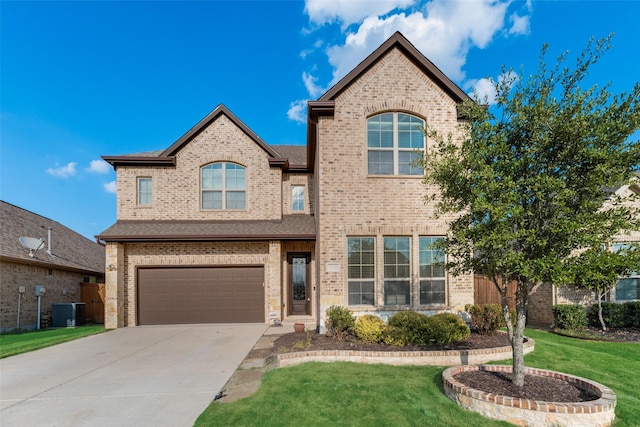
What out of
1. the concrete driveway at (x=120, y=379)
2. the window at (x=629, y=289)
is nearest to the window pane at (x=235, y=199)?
the concrete driveway at (x=120, y=379)

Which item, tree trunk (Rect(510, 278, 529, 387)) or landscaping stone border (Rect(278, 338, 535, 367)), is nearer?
A: tree trunk (Rect(510, 278, 529, 387))

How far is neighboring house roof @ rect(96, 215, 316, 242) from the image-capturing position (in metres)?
13.0

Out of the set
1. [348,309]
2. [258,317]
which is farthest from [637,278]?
[258,317]

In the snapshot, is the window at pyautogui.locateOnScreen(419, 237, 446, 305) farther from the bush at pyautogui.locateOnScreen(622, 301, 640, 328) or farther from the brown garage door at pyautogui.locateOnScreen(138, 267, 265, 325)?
A: the brown garage door at pyautogui.locateOnScreen(138, 267, 265, 325)

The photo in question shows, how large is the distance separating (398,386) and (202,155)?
11670 mm

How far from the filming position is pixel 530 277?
4.99m

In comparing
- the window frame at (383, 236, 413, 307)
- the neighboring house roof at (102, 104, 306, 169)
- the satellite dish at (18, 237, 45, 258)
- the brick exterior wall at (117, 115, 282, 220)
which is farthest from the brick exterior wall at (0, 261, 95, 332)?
the window frame at (383, 236, 413, 307)

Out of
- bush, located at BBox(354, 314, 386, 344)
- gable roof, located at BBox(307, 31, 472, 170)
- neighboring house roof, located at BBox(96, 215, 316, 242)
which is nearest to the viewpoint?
bush, located at BBox(354, 314, 386, 344)

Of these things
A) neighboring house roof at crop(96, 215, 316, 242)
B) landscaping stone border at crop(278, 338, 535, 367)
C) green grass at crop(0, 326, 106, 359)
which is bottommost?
green grass at crop(0, 326, 106, 359)

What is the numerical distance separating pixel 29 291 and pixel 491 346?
16467mm

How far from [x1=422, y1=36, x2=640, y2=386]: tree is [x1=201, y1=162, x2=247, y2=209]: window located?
10212 mm

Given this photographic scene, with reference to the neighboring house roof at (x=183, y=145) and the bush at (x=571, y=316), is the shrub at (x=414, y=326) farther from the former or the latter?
the neighboring house roof at (x=183, y=145)

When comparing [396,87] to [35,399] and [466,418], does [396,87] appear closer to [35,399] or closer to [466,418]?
[466,418]

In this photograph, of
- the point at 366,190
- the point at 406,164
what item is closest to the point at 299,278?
the point at 366,190
